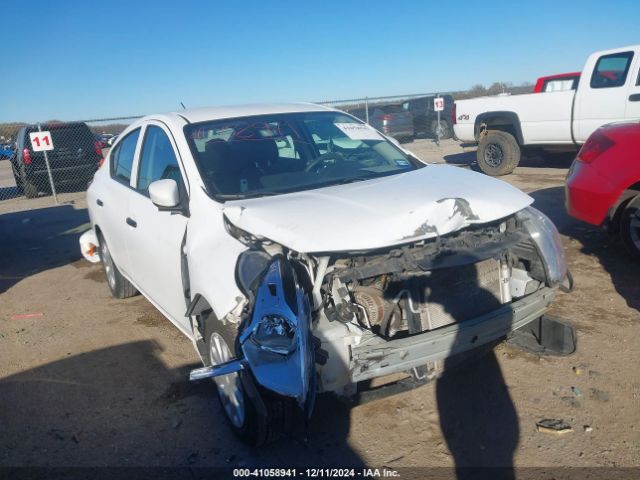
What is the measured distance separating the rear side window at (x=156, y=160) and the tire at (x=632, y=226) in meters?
3.93

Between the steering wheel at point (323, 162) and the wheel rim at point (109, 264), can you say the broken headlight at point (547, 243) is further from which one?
the wheel rim at point (109, 264)

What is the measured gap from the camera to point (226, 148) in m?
3.64

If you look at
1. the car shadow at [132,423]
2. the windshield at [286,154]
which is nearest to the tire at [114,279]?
the car shadow at [132,423]

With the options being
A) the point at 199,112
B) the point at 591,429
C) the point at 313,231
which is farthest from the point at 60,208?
the point at 591,429

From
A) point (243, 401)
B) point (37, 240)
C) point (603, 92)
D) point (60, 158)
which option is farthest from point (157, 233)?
point (60, 158)

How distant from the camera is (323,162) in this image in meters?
3.77

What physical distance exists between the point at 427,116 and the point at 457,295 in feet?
65.8

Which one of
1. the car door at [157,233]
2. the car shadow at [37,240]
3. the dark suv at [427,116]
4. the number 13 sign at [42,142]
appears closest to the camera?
the car door at [157,233]

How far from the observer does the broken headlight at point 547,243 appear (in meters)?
3.03

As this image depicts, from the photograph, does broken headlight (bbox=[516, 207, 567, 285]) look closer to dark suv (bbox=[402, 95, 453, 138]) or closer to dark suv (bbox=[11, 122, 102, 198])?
dark suv (bbox=[11, 122, 102, 198])

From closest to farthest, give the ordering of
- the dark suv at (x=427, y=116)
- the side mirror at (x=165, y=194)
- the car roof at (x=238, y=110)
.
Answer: the side mirror at (x=165, y=194), the car roof at (x=238, y=110), the dark suv at (x=427, y=116)

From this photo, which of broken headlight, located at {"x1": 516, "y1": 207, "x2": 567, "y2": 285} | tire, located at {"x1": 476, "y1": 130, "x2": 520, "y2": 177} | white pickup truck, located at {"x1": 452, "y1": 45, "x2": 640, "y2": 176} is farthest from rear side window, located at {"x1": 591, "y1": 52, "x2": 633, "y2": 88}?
broken headlight, located at {"x1": 516, "y1": 207, "x2": 567, "y2": 285}

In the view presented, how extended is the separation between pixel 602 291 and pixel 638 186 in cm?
106

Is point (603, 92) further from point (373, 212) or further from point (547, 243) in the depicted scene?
point (373, 212)
